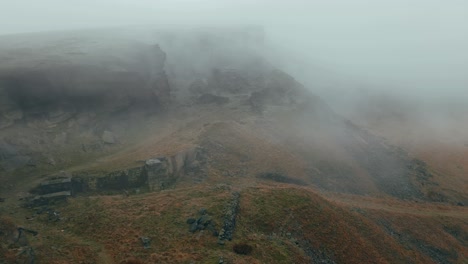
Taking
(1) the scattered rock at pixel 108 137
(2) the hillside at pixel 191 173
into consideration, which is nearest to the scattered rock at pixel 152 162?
(2) the hillside at pixel 191 173

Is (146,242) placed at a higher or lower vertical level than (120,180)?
higher

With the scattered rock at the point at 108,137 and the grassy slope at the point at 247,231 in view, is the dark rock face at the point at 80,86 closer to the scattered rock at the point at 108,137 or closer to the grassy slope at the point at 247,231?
the scattered rock at the point at 108,137

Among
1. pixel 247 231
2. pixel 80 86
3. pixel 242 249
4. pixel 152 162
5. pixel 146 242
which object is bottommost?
pixel 247 231

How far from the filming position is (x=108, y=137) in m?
94.2

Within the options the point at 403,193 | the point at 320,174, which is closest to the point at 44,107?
the point at 320,174

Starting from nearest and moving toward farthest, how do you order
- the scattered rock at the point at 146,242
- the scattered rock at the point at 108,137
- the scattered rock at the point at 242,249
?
the scattered rock at the point at 242,249 < the scattered rock at the point at 146,242 < the scattered rock at the point at 108,137

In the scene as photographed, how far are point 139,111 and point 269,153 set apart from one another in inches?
1633

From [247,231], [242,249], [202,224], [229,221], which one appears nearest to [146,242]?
[202,224]

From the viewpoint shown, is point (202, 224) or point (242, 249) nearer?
point (242, 249)

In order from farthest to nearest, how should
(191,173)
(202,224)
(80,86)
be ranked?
(80,86) → (191,173) → (202,224)

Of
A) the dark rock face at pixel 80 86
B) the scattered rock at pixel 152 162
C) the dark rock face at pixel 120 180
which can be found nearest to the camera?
the dark rock face at pixel 120 180

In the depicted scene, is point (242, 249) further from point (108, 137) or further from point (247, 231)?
point (108, 137)

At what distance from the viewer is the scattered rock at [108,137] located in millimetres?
92875

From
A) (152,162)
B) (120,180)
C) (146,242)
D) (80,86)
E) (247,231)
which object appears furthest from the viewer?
(80,86)
